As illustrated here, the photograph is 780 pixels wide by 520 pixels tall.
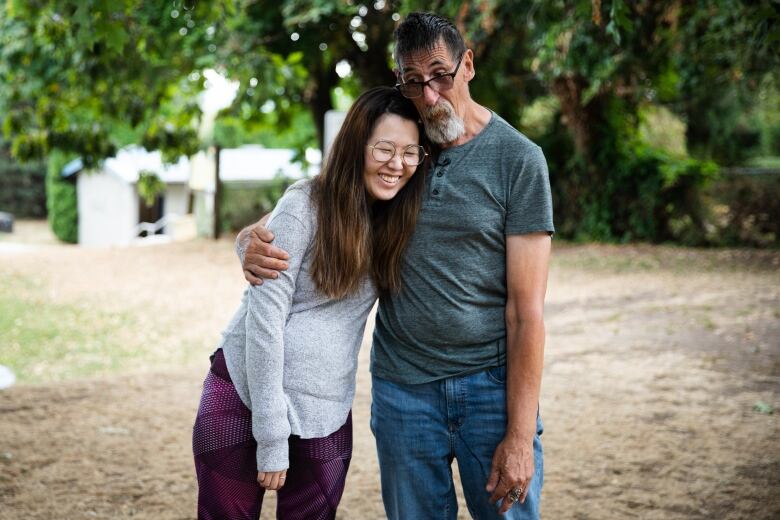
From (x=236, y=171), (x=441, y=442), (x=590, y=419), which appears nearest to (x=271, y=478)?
(x=441, y=442)

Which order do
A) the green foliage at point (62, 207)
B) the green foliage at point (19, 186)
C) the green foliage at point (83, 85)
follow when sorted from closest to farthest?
1. the green foliage at point (83, 85)
2. the green foliage at point (62, 207)
3. the green foliage at point (19, 186)

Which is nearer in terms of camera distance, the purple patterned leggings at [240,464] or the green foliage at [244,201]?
the purple patterned leggings at [240,464]

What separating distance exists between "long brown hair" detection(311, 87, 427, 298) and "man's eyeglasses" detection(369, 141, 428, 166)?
0.04 meters

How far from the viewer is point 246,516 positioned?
7.66 ft

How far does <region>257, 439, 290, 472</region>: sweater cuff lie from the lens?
2.17 meters

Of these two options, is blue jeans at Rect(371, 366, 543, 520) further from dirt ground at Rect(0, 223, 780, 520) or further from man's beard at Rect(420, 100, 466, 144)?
dirt ground at Rect(0, 223, 780, 520)

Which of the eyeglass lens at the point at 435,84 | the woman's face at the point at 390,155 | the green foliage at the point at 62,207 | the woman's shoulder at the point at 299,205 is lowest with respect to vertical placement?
the green foliage at the point at 62,207

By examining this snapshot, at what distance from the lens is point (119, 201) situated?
3316cm

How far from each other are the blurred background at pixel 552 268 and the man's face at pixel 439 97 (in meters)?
1.28

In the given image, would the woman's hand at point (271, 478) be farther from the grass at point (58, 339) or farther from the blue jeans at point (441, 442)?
the grass at point (58, 339)

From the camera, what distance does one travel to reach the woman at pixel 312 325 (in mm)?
2158

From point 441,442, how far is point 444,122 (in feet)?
2.98

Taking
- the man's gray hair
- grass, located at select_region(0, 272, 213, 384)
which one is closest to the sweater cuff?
the man's gray hair

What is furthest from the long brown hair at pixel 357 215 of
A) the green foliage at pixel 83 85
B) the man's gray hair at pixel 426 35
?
the green foliage at pixel 83 85
